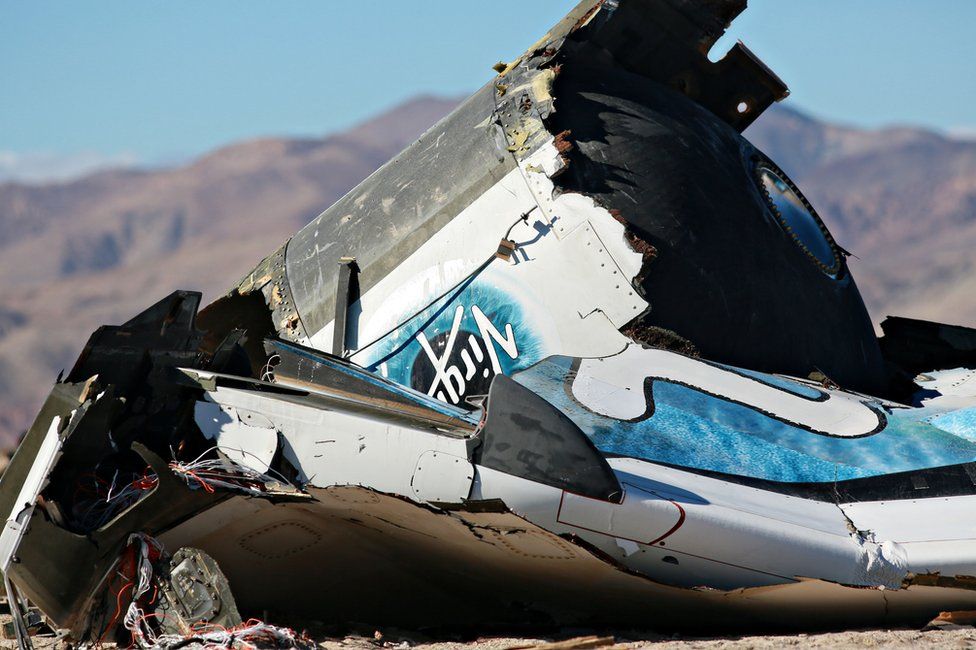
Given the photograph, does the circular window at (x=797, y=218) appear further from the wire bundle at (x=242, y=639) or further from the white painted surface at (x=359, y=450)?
the wire bundle at (x=242, y=639)

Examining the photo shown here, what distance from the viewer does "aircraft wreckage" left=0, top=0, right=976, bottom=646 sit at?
7320 millimetres

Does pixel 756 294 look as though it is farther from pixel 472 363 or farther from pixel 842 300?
pixel 472 363

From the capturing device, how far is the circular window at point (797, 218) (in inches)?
403

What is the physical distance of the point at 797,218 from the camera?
10383mm

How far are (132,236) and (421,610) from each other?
410ft

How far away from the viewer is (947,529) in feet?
24.8

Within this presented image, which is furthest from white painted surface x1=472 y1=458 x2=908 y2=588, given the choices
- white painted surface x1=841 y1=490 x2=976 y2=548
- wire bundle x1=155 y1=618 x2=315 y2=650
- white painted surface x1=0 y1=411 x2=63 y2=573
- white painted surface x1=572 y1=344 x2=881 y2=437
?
white painted surface x1=0 y1=411 x2=63 y2=573

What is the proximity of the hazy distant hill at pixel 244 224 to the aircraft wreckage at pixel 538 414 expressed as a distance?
242ft

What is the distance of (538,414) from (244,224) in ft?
384

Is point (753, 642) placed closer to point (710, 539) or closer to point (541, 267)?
point (710, 539)

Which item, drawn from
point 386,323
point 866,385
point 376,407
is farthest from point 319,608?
point 866,385

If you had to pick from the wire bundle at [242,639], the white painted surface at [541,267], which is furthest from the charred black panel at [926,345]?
the wire bundle at [242,639]

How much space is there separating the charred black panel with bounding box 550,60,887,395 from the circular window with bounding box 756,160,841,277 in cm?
10

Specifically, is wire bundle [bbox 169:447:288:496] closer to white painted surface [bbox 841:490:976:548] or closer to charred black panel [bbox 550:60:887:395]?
charred black panel [bbox 550:60:887:395]
